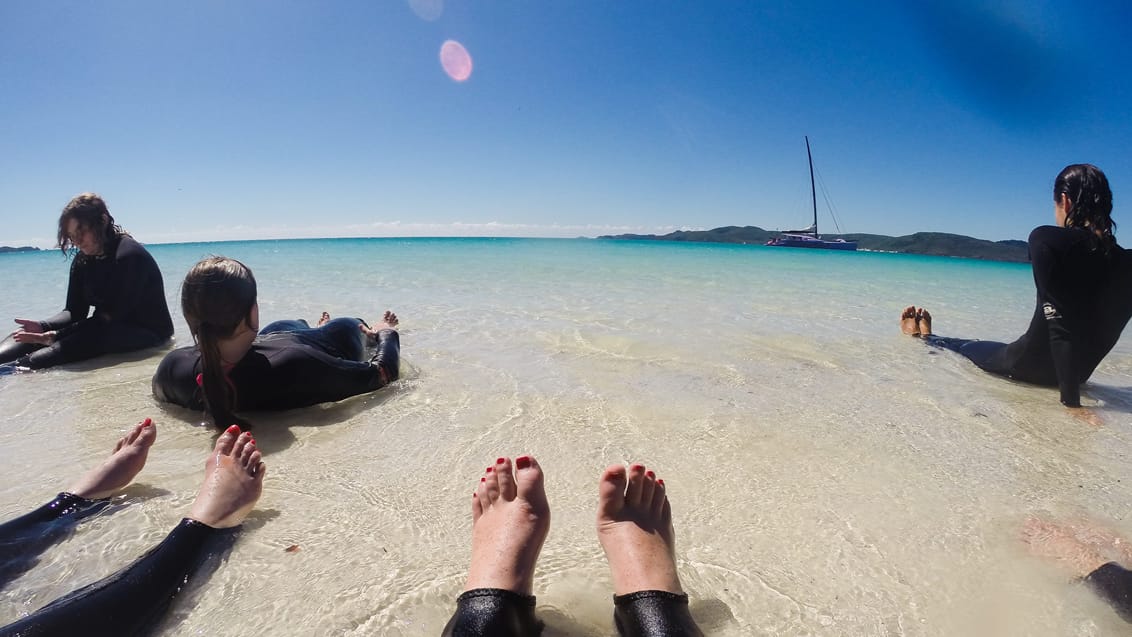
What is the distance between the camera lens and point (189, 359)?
294cm

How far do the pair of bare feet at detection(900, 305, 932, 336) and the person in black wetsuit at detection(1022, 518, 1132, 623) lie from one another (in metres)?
4.10

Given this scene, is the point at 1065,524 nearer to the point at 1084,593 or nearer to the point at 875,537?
the point at 1084,593

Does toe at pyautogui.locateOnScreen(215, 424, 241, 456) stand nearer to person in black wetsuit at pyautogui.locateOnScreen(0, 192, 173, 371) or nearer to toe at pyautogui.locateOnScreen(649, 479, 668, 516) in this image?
toe at pyautogui.locateOnScreen(649, 479, 668, 516)

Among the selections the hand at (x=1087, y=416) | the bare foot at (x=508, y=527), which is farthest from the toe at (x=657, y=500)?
the hand at (x=1087, y=416)

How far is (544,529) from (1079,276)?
13.4ft

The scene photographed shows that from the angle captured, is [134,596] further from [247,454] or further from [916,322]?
[916,322]

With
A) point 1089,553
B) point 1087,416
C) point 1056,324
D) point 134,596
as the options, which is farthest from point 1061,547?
point 134,596

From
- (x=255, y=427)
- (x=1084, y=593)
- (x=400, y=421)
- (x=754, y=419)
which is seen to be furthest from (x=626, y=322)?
(x=1084, y=593)

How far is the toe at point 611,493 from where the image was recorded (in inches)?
70.8

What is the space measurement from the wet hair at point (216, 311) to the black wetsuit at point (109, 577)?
80cm

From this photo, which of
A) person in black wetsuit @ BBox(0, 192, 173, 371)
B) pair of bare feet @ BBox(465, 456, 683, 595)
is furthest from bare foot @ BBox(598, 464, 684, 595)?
person in black wetsuit @ BBox(0, 192, 173, 371)

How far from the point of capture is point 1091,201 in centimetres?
345

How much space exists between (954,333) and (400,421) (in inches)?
292

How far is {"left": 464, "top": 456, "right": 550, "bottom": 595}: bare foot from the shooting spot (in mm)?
1438
